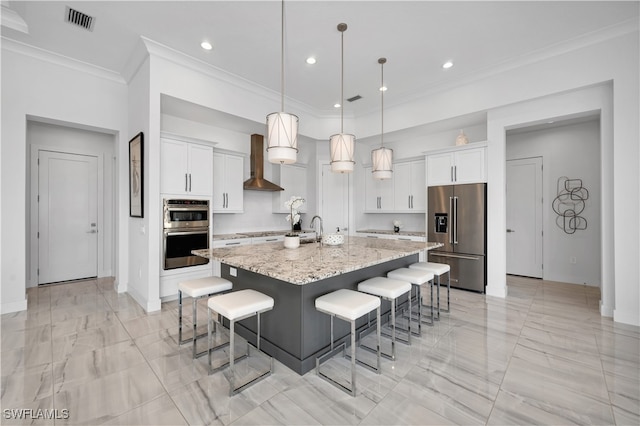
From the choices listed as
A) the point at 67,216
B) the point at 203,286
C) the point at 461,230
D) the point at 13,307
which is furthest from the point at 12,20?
the point at 461,230

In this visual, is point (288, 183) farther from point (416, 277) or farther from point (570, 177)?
point (570, 177)

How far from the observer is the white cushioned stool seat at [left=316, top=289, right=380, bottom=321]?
1950mm

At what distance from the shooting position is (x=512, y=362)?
7.75 ft

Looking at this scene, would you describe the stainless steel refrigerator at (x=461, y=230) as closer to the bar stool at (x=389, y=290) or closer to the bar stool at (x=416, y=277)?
the bar stool at (x=416, y=277)

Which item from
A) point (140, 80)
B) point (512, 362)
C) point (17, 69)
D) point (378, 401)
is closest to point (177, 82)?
point (140, 80)

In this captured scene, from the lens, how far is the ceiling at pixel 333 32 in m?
2.87

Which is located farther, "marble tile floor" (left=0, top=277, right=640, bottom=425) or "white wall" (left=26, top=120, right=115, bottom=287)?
"white wall" (left=26, top=120, right=115, bottom=287)

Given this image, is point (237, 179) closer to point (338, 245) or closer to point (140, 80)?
point (140, 80)

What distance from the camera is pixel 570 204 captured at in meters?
4.86

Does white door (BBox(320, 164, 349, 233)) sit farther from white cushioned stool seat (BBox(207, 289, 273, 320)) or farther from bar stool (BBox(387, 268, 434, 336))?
white cushioned stool seat (BBox(207, 289, 273, 320))

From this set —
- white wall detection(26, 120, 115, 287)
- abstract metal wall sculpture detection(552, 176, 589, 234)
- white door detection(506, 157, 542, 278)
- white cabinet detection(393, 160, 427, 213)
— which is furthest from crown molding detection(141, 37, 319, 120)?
abstract metal wall sculpture detection(552, 176, 589, 234)

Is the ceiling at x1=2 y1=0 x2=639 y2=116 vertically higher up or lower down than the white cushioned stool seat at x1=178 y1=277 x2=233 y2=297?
higher up

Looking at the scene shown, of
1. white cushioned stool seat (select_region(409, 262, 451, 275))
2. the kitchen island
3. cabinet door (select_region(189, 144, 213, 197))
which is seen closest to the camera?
the kitchen island

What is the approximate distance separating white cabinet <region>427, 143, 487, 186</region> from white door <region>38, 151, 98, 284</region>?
609 cm
